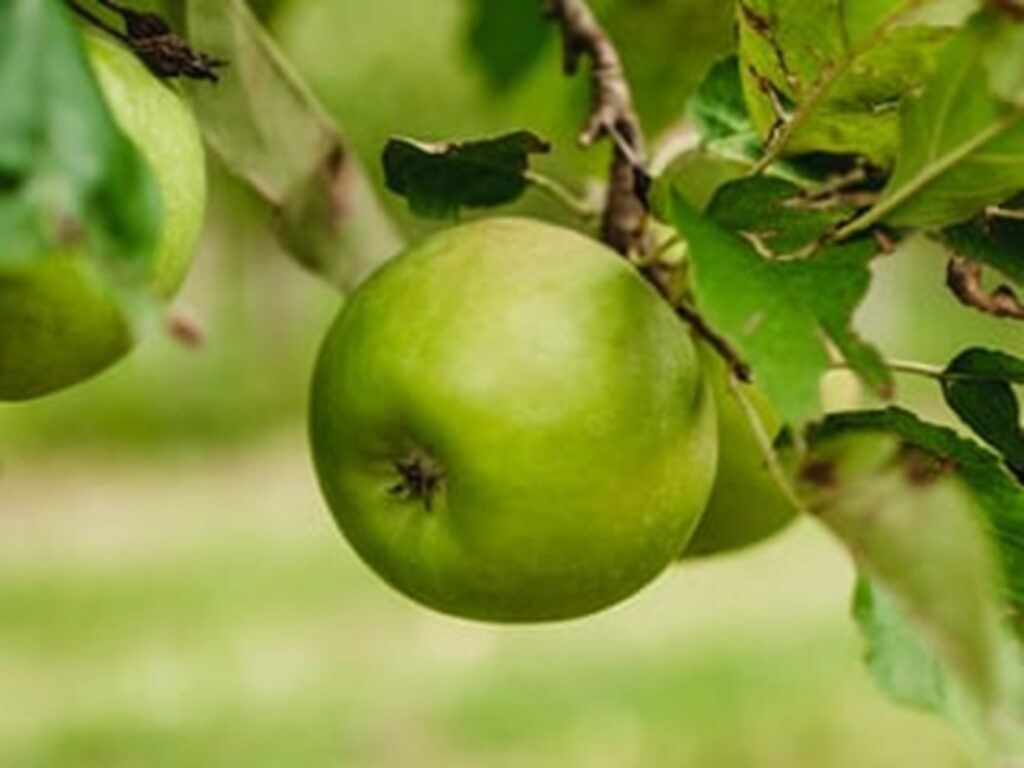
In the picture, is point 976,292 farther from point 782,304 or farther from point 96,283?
point 96,283

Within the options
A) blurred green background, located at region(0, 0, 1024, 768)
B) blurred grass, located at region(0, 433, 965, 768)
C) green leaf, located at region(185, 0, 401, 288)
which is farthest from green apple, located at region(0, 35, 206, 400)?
blurred grass, located at region(0, 433, 965, 768)

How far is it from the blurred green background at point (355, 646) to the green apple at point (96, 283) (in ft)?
4.95

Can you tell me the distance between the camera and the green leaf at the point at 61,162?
68cm

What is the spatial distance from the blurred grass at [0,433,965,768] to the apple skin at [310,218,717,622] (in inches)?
131

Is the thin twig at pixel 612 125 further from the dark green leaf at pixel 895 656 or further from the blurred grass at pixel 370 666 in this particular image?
the blurred grass at pixel 370 666

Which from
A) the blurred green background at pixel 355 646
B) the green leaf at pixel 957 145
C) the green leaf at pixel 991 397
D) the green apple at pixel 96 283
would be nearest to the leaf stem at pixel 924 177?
the green leaf at pixel 957 145

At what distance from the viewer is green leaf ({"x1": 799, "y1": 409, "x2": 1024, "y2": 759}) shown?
0.73m

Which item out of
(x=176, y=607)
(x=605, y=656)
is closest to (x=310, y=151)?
(x=605, y=656)

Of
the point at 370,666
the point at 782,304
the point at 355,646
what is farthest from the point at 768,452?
the point at 355,646

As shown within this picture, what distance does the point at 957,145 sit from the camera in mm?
877

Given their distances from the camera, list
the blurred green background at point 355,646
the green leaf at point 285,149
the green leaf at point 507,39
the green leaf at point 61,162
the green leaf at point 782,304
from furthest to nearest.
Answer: the blurred green background at point 355,646
the green leaf at point 507,39
the green leaf at point 285,149
the green leaf at point 782,304
the green leaf at point 61,162

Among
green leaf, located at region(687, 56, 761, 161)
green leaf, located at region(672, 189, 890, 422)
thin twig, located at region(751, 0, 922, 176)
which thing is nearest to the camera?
green leaf, located at region(672, 189, 890, 422)

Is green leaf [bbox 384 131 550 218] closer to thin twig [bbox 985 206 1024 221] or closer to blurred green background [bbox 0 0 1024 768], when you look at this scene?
thin twig [bbox 985 206 1024 221]

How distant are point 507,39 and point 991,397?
2.82ft
